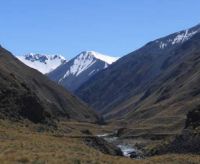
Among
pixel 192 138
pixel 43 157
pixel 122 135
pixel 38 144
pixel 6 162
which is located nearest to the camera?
pixel 6 162

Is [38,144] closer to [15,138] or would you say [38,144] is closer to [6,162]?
[15,138]

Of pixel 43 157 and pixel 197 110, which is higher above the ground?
pixel 197 110

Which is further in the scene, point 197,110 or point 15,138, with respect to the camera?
point 197,110

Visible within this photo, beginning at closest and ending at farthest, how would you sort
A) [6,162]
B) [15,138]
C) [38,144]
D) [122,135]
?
[6,162]
[38,144]
[15,138]
[122,135]

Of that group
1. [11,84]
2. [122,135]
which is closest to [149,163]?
[11,84]

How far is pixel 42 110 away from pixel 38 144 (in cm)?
4524

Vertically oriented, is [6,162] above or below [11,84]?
below

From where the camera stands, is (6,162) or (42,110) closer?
(6,162)

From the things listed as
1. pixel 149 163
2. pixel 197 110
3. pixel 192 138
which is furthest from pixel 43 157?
pixel 197 110

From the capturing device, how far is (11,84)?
369 ft

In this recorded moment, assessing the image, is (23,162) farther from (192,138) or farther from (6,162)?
(192,138)

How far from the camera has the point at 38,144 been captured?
56406 mm

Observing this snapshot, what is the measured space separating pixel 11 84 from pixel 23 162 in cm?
7341

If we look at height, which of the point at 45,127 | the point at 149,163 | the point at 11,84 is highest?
the point at 11,84
